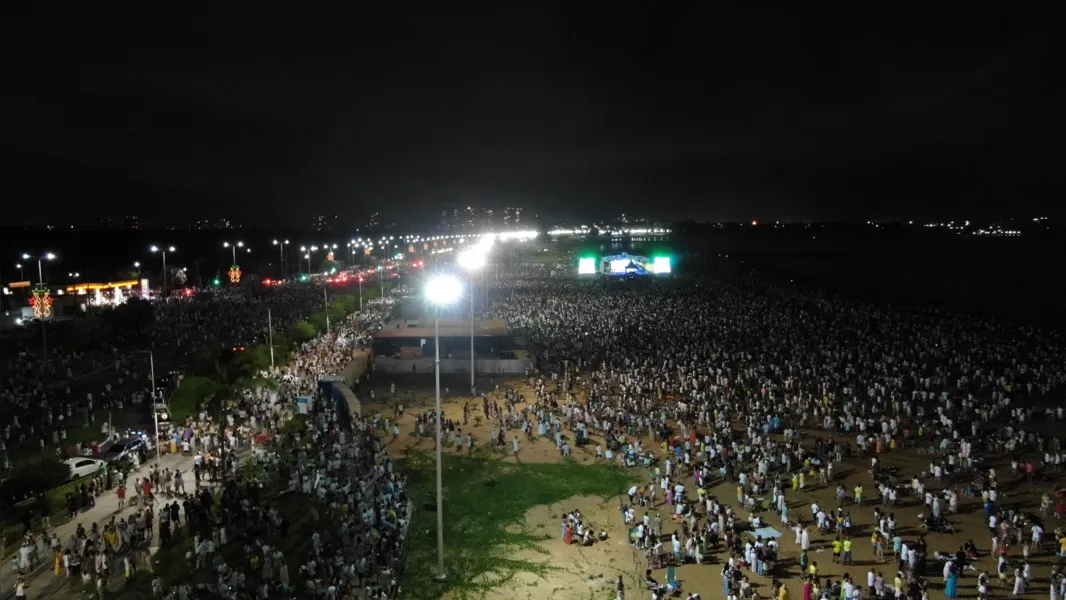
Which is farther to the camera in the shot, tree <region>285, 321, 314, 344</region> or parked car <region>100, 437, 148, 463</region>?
tree <region>285, 321, 314, 344</region>

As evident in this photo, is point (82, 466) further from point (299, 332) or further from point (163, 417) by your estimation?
→ point (299, 332)

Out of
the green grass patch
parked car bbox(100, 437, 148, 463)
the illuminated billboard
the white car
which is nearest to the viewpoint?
the green grass patch

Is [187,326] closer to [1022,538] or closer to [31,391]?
Result: [31,391]

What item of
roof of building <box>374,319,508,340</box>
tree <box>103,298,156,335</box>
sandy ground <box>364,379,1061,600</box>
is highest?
tree <box>103,298,156,335</box>

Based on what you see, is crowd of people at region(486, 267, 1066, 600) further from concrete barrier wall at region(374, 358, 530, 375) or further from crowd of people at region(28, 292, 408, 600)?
crowd of people at region(28, 292, 408, 600)

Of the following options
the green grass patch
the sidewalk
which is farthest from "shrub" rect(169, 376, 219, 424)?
the green grass patch

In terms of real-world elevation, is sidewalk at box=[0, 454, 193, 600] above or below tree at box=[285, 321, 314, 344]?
below

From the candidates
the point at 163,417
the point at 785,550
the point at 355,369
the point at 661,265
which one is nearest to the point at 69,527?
the point at 163,417

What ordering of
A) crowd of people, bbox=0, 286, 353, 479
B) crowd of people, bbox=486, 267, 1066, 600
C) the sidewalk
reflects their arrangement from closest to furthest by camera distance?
the sidewalk, crowd of people, bbox=486, 267, 1066, 600, crowd of people, bbox=0, 286, 353, 479

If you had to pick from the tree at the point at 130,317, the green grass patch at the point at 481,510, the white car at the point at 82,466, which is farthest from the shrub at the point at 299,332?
the white car at the point at 82,466
